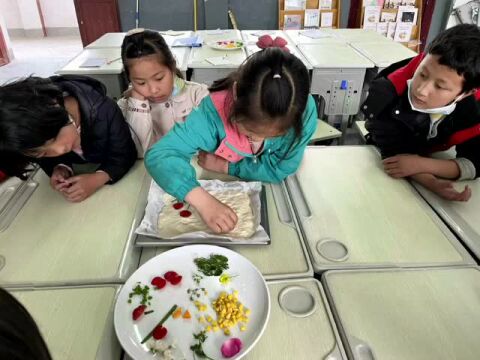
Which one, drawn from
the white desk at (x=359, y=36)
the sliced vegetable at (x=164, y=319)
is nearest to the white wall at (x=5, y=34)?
the white desk at (x=359, y=36)

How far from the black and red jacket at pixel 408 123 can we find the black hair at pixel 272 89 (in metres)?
0.63

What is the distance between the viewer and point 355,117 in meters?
2.77

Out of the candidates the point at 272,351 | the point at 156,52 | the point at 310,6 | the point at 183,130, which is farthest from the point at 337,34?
the point at 272,351

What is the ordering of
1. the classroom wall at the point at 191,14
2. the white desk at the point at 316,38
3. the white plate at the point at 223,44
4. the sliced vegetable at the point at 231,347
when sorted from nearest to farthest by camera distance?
the sliced vegetable at the point at 231,347 → the white plate at the point at 223,44 → the white desk at the point at 316,38 → the classroom wall at the point at 191,14

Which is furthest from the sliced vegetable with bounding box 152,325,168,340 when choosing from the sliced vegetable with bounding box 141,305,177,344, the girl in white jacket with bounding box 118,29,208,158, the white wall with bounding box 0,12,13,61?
the white wall with bounding box 0,12,13,61

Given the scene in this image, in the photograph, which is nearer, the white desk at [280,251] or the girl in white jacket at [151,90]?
the white desk at [280,251]

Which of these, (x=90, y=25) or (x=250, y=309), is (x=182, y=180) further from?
(x=90, y=25)

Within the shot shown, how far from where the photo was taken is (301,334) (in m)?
0.69

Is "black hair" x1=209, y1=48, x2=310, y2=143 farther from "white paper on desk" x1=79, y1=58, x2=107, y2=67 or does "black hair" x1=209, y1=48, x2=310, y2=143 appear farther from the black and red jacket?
"white paper on desk" x1=79, y1=58, x2=107, y2=67

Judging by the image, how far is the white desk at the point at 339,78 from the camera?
242 centimetres

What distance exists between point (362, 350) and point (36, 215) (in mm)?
932

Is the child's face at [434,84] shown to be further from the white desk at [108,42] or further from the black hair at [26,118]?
the white desk at [108,42]

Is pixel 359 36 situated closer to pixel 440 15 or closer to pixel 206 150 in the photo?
pixel 440 15

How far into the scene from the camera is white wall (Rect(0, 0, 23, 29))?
5797 millimetres
